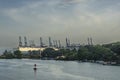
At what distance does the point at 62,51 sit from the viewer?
107375 mm

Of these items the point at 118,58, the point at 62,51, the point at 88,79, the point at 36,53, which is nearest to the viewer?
the point at 88,79

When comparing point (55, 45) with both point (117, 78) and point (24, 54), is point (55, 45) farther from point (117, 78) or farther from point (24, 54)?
point (117, 78)

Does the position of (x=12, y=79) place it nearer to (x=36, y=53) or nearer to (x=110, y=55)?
(x=110, y=55)

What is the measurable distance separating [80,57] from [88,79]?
5108cm

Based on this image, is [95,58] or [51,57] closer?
[95,58]

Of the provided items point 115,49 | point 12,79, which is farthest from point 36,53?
point 12,79

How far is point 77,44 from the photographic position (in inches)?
5935

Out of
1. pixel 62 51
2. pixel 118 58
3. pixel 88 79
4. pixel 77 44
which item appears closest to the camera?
pixel 88 79

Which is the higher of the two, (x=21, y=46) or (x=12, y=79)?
(x=21, y=46)

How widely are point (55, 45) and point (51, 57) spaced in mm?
39395

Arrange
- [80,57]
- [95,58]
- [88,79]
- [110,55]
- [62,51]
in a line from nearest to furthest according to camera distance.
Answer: [88,79] < [110,55] < [95,58] < [80,57] < [62,51]

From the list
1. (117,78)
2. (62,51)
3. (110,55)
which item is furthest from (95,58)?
(117,78)

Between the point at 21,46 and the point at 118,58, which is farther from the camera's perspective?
the point at 21,46

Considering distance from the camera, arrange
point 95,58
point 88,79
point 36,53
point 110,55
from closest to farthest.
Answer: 1. point 88,79
2. point 110,55
3. point 95,58
4. point 36,53
